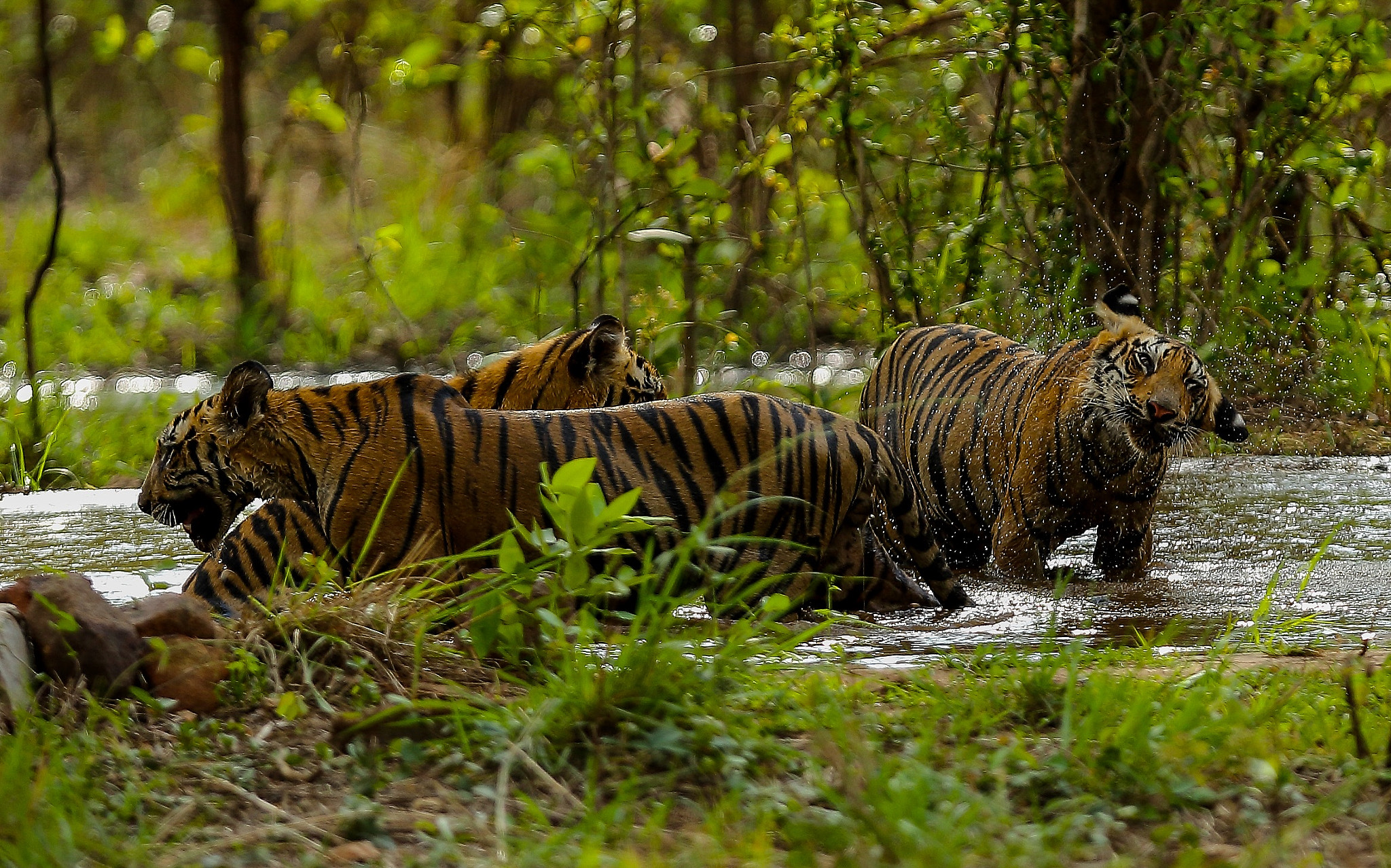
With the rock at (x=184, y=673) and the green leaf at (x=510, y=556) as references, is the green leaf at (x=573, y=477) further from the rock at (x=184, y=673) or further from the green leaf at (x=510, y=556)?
the rock at (x=184, y=673)

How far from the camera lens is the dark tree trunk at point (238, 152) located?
405 inches

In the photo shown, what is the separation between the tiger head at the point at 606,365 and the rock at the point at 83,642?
2449mm

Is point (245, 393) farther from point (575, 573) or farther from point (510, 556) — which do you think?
point (575, 573)

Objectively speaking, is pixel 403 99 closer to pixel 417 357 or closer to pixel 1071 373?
pixel 417 357

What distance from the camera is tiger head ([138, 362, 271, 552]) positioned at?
4.26 metres

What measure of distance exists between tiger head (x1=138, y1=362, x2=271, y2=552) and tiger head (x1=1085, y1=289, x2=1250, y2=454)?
268 cm

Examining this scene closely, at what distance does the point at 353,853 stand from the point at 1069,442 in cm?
327

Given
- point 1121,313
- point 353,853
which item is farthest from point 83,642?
point 1121,313

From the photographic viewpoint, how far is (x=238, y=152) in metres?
10.5

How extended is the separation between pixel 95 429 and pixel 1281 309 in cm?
602

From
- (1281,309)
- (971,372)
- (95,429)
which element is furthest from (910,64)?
(95,429)

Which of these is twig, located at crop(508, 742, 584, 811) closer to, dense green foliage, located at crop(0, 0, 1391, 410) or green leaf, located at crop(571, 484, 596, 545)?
green leaf, located at crop(571, 484, 596, 545)

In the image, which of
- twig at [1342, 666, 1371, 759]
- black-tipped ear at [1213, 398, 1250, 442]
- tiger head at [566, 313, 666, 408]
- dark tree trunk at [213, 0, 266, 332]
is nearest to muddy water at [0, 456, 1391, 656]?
black-tipped ear at [1213, 398, 1250, 442]

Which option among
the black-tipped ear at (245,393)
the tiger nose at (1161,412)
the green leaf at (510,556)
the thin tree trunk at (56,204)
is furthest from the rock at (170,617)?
the thin tree trunk at (56,204)
